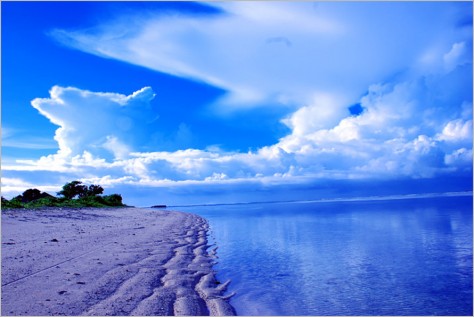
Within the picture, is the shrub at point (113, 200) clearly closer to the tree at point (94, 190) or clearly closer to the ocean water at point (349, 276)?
the tree at point (94, 190)

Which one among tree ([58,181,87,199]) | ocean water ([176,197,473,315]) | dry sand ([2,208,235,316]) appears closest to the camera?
dry sand ([2,208,235,316])

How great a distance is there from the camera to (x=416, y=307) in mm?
12383

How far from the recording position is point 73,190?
84.8m

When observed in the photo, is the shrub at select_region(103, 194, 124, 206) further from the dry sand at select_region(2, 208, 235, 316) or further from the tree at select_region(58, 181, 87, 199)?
the dry sand at select_region(2, 208, 235, 316)

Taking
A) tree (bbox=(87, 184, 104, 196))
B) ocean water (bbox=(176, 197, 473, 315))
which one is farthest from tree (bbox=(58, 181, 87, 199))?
ocean water (bbox=(176, 197, 473, 315))

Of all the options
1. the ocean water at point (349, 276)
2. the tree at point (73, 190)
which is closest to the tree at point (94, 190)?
the tree at point (73, 190)

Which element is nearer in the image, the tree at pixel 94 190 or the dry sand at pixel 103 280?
the dry sand at pixel 103 280

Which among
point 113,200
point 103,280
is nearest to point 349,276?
point 103,280

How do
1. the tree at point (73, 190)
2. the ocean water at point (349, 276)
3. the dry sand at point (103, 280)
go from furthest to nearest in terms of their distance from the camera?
the tree at point (73, 190) < the ocean water at point (349, 276) < the dry sand at point (103, 280)

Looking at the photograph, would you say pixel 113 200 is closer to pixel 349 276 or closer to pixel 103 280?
pixel 349 276

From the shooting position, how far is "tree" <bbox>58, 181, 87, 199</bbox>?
83.1 m

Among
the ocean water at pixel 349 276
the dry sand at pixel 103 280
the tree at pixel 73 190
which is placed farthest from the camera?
the tree at pixel 73 190

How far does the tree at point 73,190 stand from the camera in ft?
273

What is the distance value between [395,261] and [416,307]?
846 centimetres
